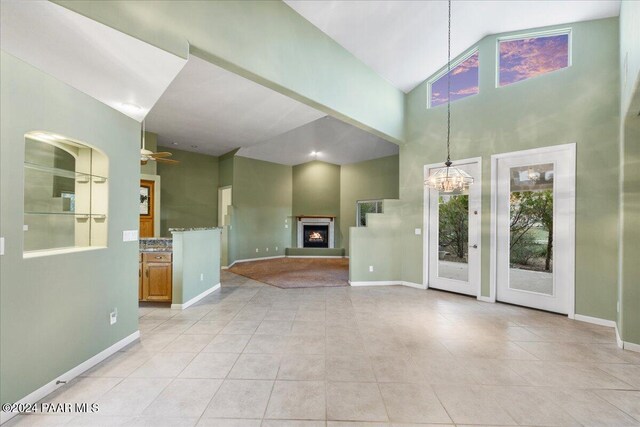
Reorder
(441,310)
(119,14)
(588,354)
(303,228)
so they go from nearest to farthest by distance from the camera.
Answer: (119,14) < (588,354) < (441,310) < (303,228)

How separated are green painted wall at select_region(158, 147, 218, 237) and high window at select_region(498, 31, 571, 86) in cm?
822

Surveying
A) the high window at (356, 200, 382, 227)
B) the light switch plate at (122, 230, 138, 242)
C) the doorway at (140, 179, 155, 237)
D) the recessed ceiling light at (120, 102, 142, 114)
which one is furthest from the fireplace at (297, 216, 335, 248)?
the recessed ceiling light at (120, 102, 142, 114)

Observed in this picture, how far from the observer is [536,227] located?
13.4 feet

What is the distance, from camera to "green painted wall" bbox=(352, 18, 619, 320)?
347cm

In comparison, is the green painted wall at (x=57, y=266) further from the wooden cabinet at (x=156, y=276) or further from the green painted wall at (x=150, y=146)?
the green painted wall at (x=150, y=146)

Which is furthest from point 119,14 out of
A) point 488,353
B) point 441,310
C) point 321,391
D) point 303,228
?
point 303,228

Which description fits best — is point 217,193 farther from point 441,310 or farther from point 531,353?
point 531,353

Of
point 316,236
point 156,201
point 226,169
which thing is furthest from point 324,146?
point 156,201

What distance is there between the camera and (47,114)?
2068mm

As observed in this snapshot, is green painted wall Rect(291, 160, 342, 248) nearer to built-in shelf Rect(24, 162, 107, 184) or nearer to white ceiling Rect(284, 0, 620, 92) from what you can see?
white ceiling Rect(284, 0, 620, 92)

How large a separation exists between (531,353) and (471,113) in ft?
12.6

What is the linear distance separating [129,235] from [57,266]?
81 cm

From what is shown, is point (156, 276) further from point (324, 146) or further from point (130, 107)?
point (324, 146)

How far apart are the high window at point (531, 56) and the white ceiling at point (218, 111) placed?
3.36 meters
